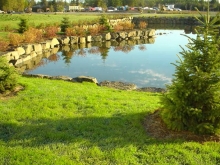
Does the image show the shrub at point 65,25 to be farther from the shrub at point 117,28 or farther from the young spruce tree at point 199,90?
the young spruce tree at point 199,90

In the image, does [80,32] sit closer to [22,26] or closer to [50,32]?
[50,32]

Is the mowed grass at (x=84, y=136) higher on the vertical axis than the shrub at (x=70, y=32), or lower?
lower

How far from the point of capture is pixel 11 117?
6.32 m

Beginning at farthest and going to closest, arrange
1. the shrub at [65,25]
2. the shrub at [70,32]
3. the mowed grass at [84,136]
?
the shrub at [65,25], the shrub at [70,32], the mowed grass at [84,136]

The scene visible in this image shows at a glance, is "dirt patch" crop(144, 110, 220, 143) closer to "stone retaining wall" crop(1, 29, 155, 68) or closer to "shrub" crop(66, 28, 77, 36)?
"stone retaining wall" crop(1, 29, 155, 68)

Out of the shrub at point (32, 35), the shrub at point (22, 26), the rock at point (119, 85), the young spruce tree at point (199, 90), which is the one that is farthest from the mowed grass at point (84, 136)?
the shrub at point (22, 26)

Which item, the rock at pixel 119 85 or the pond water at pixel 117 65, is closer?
the rock at pixel 119 85

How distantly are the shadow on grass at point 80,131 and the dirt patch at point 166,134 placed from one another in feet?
0.64

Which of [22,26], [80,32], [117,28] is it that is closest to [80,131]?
[22,26]

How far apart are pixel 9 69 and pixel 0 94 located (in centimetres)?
85

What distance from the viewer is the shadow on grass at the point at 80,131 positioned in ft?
17.3

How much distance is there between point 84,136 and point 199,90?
8.33 ft

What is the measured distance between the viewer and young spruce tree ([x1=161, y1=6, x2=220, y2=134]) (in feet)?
17.7

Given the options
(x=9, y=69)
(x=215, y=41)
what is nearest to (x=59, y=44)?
(x=9, y=69)
